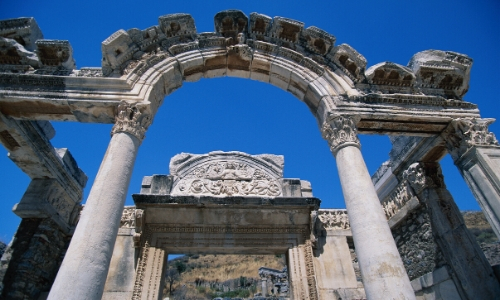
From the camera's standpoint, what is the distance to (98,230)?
154 inches

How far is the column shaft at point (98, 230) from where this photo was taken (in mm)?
3457

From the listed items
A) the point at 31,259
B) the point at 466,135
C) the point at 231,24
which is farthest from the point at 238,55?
the point at 31,259

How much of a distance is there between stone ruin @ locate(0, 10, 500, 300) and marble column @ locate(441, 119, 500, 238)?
3cm

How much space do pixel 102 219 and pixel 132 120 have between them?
190cm

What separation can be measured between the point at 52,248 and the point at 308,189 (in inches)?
251

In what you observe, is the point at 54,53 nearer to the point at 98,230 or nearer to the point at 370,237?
the point at 98,230

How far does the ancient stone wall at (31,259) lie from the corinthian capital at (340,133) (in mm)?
6489

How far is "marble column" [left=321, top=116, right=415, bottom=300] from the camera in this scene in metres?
3.94

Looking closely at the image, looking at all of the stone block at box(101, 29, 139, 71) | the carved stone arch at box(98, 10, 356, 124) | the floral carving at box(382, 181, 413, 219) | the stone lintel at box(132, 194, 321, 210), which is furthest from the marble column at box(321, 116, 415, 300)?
the stone block at box(101, 29, 139, 71)

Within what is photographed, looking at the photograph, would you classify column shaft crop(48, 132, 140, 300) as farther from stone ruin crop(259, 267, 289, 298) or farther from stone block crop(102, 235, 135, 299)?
stone ruin crop(259, 267, 289, 298)

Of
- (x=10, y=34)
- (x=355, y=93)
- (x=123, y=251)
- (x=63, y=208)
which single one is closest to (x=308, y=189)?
(x=355, y=93)

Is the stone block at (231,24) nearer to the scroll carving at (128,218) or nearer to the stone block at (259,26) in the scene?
the stone block at (259,26)

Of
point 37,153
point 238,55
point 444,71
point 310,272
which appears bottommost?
point 310,272

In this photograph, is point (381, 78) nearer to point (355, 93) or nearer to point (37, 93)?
point (355, 93)
